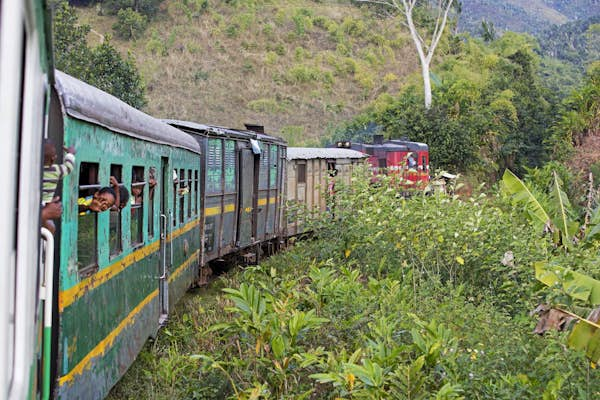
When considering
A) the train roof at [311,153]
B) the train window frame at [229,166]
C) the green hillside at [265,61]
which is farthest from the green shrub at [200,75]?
the train window frame at [229,166]

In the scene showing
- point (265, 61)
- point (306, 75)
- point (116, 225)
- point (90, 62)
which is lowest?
point (116, 225)

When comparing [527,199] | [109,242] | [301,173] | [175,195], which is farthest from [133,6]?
[109,242]

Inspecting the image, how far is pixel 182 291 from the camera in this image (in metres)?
10.9

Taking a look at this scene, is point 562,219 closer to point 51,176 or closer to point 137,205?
point 137,205

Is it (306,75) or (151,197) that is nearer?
(151,197)

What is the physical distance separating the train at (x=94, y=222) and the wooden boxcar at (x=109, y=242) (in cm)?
1

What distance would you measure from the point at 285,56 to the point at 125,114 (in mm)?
48621

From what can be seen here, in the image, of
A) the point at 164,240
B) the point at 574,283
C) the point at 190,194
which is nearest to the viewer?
the point at 574,283

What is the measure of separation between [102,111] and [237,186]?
28.5 ft

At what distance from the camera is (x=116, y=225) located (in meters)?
6.05

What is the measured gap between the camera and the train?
85.6 inches

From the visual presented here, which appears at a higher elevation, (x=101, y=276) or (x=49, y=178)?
(x=49, y=178)

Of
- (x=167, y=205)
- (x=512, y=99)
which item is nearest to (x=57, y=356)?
(x=167, y=205)

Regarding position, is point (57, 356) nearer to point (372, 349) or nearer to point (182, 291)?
point (372, 349)
